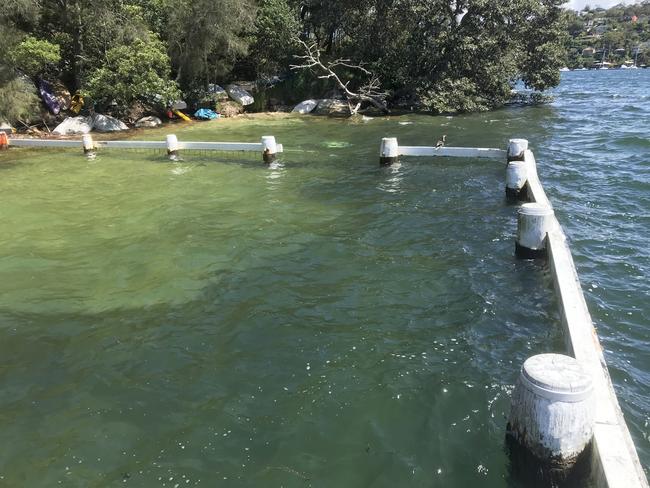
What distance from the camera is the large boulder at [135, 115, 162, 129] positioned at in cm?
2475

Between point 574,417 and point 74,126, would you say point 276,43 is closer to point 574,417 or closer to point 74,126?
point 74,126

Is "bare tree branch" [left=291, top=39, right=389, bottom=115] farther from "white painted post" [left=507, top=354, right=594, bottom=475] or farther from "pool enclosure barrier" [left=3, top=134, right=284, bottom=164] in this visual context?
"white painted post" [left=507, top=354, right=594, bottom=475]

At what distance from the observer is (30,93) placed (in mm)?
21016

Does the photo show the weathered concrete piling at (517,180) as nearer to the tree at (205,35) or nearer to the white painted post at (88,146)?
the white painted post at (88,146)

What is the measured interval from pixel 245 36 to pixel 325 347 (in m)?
26.1

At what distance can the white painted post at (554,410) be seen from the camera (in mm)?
3342

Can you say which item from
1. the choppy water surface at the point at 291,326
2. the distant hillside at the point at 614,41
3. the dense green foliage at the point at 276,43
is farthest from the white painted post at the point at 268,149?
the distant hillside at the point at 614,41

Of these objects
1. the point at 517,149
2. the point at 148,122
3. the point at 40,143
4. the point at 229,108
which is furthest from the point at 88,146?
the point at 517,149

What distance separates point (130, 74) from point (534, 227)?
2051cm

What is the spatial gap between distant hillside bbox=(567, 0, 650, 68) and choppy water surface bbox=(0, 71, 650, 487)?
4047 inches

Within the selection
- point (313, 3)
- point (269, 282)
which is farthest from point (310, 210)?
point (313, 3)

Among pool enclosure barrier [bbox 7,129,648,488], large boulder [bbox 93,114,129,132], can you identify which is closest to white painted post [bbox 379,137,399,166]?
pool enclosure barrier [bbox 7,129,648,488]

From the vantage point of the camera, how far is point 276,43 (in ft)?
96.6

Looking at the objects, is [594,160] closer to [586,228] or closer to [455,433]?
[586,228]
